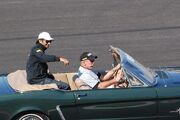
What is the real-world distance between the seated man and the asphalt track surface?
13.9 feet

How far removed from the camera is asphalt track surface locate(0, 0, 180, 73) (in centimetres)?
1562

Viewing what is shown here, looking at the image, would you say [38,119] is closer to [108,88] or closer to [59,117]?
[59,117]

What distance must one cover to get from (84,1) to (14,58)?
7149 millimetres

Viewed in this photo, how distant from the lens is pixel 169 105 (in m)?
9.45

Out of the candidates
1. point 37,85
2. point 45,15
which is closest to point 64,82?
point 37,85

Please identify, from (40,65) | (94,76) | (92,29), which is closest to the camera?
(94,76)

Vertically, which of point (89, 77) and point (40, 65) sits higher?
point (40, 65)

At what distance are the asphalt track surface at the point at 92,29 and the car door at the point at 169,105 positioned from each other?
5267 mm

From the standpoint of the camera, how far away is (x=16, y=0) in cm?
2320

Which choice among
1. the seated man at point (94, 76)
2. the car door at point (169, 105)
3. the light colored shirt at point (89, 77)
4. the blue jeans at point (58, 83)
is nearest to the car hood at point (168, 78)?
the car door at point (169, 105)

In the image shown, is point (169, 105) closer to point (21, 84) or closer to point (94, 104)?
point (94, 104)

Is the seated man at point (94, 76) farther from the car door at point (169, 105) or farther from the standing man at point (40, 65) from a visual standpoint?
the car door at point (169, 105)

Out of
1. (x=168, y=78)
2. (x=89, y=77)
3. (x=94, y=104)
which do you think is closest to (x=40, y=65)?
(x=89, y=77)

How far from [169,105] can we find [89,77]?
1379mm
